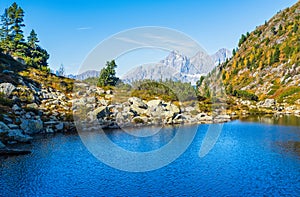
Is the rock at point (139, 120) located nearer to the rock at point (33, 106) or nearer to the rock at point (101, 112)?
the rock at point (101, 112)

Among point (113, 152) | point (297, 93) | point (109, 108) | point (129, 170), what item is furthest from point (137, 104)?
point (297, 93)

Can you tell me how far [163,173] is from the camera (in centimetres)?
4866

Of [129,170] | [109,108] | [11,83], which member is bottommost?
[129,170]

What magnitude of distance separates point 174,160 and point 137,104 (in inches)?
2586

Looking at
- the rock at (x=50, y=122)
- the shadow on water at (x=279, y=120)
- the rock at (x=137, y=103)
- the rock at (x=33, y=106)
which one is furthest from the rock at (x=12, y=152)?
the shadow on water at (x=279, y=120)

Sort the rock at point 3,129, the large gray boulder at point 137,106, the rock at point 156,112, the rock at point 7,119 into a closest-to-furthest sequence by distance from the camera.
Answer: the rock at point 3,129 → the rock at point 7,119 → the large gray boulder at point 137,106 → the rock at point 156,112

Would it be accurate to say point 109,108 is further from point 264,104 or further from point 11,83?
point 264,104

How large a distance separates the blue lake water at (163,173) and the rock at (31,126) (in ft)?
29.1

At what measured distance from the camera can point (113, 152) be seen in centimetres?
6325

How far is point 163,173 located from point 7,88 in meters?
69.3

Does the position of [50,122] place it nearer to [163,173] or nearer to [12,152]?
[12,152]

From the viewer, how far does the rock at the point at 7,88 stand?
94.3 meters

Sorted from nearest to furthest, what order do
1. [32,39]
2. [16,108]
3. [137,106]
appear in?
[16,108] → [137,106] → [32,39]

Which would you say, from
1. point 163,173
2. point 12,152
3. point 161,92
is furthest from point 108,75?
point 163,173
